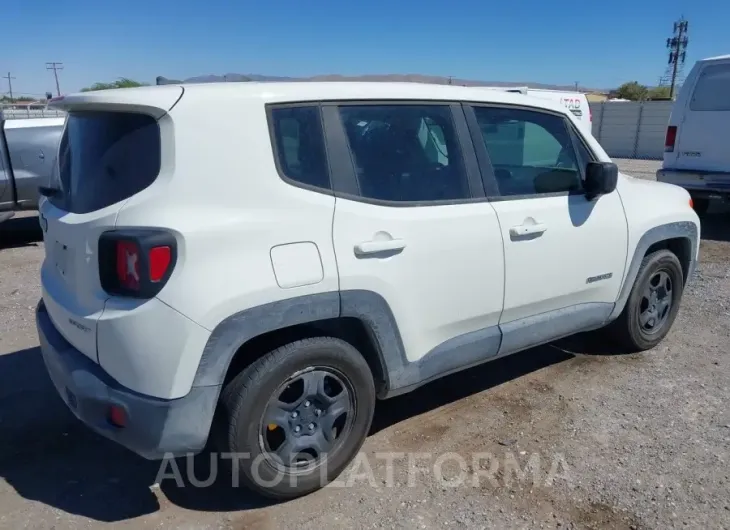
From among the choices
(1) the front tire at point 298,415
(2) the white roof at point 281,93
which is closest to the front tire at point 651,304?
(2) the white roof at point 281,93

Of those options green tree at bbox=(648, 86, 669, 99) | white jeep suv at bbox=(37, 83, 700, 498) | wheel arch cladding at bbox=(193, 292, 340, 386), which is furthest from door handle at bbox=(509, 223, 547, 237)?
green tree at bbox=(648, 86, 669, 99)

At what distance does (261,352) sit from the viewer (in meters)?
2.83

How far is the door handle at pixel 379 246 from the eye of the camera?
9.58ft

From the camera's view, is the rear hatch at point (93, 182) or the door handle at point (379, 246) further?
the door handle at point (379, 246)

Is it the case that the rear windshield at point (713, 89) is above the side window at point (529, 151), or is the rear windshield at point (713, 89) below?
above

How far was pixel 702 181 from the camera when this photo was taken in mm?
8680

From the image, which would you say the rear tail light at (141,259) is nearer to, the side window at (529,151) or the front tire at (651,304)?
the side window at (529,151)

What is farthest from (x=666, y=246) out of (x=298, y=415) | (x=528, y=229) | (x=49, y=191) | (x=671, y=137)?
(x=671, y=137)

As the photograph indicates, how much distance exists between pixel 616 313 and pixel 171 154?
3.18 meters

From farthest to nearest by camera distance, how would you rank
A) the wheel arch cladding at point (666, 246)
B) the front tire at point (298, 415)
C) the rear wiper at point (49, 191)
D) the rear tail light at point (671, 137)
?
the rear tail light at point (671, 137), the wheel arch cladding at point (666, 246), the rear wiper at point (49, 191), the front tire at point (298, 415)

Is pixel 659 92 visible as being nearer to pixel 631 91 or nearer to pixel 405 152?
pixel 631 91

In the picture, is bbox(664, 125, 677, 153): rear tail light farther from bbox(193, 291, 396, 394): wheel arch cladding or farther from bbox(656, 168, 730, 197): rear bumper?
bbox(193, 291, 396, 394): wheel arch cladding

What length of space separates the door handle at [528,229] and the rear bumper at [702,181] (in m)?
6.16

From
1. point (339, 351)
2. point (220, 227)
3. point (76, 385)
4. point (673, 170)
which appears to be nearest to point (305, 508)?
point (339, 351)
